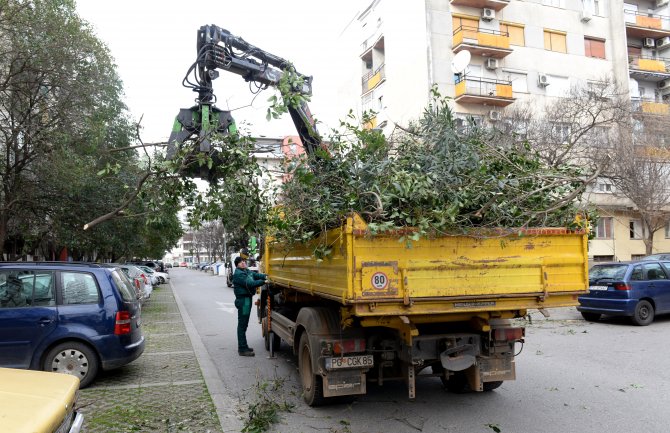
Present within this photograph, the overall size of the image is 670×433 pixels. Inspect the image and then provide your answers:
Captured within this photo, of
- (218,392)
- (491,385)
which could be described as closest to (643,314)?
(491,385)

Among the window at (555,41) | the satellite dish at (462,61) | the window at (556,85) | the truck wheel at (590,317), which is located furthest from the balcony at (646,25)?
the truck wheel at (590,317)

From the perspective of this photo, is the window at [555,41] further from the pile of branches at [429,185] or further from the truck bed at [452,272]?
the truck bed at [452,272]

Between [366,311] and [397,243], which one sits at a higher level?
[397,243]

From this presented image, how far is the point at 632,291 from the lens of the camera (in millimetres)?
11688

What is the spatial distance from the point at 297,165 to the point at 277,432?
2.99 m

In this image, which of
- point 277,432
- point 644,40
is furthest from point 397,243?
point 644,40

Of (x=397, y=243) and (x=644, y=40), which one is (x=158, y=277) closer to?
(x=397, y=243)

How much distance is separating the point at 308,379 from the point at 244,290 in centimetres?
320

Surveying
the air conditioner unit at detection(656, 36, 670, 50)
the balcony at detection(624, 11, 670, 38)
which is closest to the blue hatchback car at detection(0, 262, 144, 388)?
the balcony at detection(624, 11, 670, 38)

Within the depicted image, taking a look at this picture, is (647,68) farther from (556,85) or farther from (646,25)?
(556,85)

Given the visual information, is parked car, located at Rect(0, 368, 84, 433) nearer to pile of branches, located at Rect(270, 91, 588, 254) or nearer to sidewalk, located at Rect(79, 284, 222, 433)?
sidewalk, located at Rect(79, 284, 222, 433)

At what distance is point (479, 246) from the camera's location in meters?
5.05

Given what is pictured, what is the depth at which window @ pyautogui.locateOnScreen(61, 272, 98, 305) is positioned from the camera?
678 centimetres

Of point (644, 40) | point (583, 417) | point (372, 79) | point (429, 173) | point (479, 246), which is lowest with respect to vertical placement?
point (583, 417)
